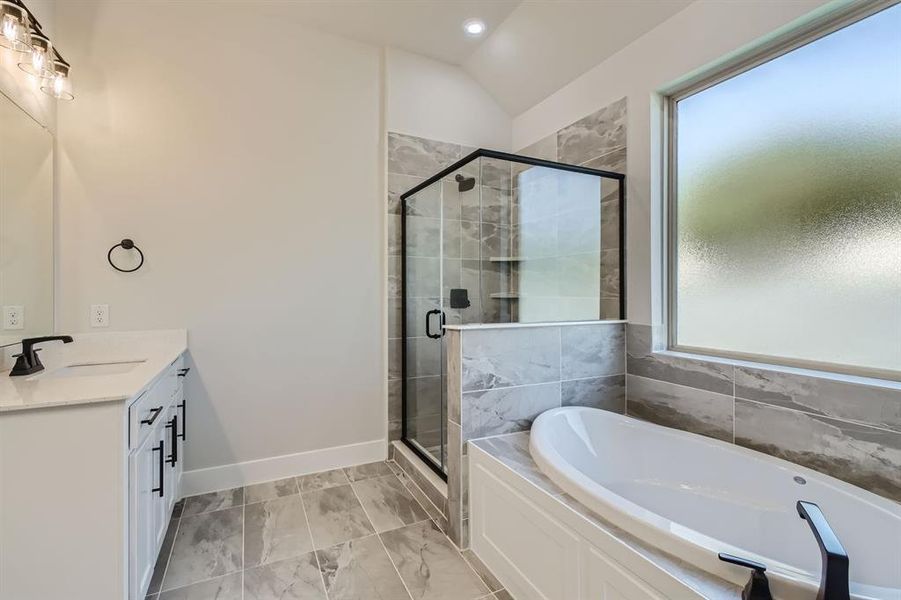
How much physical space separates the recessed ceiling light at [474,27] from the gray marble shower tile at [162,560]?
341cm

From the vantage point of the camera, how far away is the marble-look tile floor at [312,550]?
5.47 ft

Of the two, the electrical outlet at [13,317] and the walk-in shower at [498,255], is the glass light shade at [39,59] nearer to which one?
the electrical outlet at [13,317]

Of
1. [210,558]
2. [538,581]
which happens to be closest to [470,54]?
[538,581]

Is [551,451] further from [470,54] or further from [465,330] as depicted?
[470,54]

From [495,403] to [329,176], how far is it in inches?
75.9

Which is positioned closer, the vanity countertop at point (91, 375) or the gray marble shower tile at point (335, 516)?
the vanity countertop at point (91, 375)

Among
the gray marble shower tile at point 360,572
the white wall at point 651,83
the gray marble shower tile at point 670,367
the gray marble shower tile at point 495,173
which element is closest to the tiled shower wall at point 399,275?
the gray marble shower tile at point 495,173

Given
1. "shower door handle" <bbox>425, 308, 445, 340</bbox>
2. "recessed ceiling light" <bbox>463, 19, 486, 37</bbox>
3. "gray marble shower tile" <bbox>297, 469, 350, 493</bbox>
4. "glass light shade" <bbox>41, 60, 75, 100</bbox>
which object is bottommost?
"gray marble shower tile" <bbox>297, 469, 350, 493</bbox>

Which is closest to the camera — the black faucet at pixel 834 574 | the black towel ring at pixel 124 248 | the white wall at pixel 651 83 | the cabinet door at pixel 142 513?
the black faucet at pixel 834 574

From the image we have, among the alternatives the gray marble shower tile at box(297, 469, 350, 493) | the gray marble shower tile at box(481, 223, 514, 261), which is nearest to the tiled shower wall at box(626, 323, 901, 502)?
the gray marble shower tile at box(481, 223, 514, 261)

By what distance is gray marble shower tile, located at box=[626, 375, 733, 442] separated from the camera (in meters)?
1.92

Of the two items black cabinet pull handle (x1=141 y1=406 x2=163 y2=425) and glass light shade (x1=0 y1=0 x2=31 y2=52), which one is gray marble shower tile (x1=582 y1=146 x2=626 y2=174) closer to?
black cabinet pull handle (x1=141 y1=406 x2=163 y2=425)

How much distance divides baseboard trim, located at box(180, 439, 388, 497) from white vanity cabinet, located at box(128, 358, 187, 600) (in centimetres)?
42

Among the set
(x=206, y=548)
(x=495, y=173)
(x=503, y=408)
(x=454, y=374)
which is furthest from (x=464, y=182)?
(x=206, y=548)
